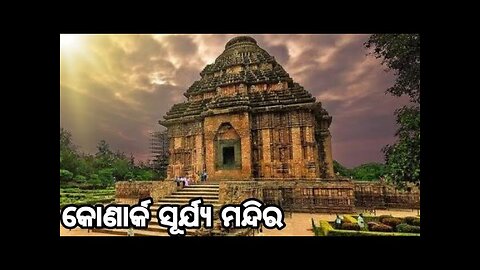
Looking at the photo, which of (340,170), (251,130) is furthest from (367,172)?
(251,130)

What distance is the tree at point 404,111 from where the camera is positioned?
6238 mm

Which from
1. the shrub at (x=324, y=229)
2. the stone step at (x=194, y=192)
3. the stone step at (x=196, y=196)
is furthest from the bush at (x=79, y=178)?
the shrub at (x=324, y=229)

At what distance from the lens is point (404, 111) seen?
649 centimetres

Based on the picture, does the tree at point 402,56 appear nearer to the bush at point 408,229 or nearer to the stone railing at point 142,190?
the bush at point 408,229

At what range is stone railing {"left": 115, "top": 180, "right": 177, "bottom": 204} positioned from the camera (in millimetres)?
10078

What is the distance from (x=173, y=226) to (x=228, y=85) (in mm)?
10296

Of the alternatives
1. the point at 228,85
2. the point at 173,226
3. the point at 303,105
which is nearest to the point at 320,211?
the point at 303,105

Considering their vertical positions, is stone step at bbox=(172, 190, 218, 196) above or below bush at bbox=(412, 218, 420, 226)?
above

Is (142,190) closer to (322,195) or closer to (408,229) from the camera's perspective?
(322,195)

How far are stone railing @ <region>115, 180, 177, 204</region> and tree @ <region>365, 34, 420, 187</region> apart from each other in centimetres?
734

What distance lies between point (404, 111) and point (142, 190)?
361 inches

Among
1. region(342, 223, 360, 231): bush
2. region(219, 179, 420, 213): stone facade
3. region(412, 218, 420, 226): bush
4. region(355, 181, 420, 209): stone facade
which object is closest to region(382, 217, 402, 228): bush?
region(412, 218, 420, 226): bush

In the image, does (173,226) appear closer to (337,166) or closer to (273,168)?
(273,168)

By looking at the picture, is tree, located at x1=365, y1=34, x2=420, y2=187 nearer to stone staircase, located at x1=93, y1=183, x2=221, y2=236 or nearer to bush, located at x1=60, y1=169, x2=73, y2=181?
stone staircase, located at x1=93, y1=183, x2=221, y2=236
